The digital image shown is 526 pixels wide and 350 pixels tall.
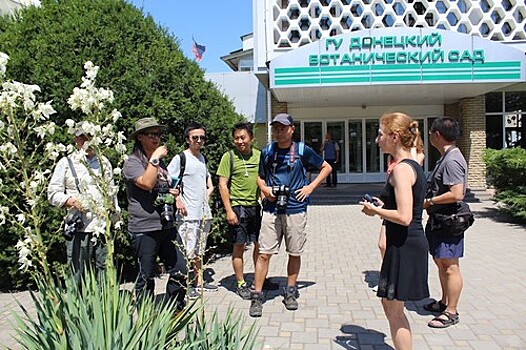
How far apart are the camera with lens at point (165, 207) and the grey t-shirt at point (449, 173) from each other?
8.08 feet

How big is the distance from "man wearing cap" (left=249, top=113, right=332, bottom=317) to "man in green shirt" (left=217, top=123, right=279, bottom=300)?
1.41 feet

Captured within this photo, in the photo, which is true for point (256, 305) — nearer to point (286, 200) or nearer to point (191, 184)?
point (286, 200)

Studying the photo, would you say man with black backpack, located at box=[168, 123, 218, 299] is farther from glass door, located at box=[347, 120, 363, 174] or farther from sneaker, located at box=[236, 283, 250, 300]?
glass door, located at box=[347, 120, 363, 174]

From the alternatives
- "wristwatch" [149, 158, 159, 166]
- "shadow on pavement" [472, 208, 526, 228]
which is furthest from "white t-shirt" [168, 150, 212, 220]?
"shadow on pavement" [472, 208, 526, 228]

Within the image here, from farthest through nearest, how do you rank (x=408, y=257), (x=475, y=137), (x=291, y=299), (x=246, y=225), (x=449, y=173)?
(x=475, y=137), (x=246, y=225), (x=291, y=299), (x=449, y=173), (x=408, y=257)

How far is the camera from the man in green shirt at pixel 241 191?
16.7 ft

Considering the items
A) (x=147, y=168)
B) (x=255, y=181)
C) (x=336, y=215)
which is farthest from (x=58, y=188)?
(x=336, y=215)

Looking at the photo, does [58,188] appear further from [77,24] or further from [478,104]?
[478,104]

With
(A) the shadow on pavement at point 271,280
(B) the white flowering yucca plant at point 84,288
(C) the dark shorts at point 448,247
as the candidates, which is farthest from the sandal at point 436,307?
(B) the white flowering yucca plant at point 84,288

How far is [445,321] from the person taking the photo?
4.15m

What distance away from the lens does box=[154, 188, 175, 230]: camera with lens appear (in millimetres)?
3904

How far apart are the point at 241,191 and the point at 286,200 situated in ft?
2.58

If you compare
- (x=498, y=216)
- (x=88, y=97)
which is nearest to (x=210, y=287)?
(x=88, y=97)

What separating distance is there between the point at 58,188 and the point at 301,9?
41.4 feet
